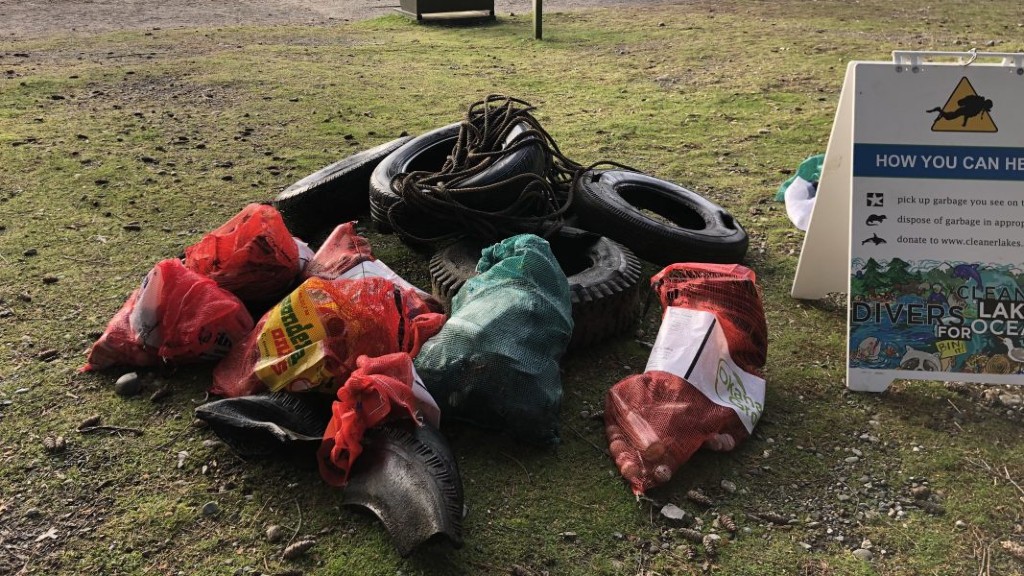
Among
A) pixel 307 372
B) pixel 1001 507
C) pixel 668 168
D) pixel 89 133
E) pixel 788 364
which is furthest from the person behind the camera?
pixel 89 133

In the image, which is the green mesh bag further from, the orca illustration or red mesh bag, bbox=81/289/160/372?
the orca illustration

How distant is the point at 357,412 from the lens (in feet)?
9.10

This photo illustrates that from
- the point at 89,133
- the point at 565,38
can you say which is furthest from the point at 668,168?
the point at 565,38

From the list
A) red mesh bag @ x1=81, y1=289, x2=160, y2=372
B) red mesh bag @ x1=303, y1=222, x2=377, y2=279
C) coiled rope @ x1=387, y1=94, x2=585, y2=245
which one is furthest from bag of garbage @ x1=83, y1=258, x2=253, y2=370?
coiled rope @ x1=387, y1=94, x2=585, y2=245

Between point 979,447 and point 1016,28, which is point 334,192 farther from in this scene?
point 1016,28

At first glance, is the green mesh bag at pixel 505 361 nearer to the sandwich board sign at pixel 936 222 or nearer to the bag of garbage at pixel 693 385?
the bag of garbage at pixel 693 385

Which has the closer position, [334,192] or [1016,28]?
[334,192]

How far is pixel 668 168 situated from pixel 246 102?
4.29 meters

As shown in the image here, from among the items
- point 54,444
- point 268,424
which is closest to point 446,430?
point 268,424

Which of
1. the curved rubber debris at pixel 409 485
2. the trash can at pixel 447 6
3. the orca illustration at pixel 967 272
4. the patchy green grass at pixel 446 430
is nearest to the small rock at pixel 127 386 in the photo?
the patchy green grass at pixel 446 430

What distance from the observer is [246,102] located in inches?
313

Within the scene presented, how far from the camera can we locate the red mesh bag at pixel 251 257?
3.64 meters

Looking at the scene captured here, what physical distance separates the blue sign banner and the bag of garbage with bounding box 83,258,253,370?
2656 mm

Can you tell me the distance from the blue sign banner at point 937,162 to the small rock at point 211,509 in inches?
108
